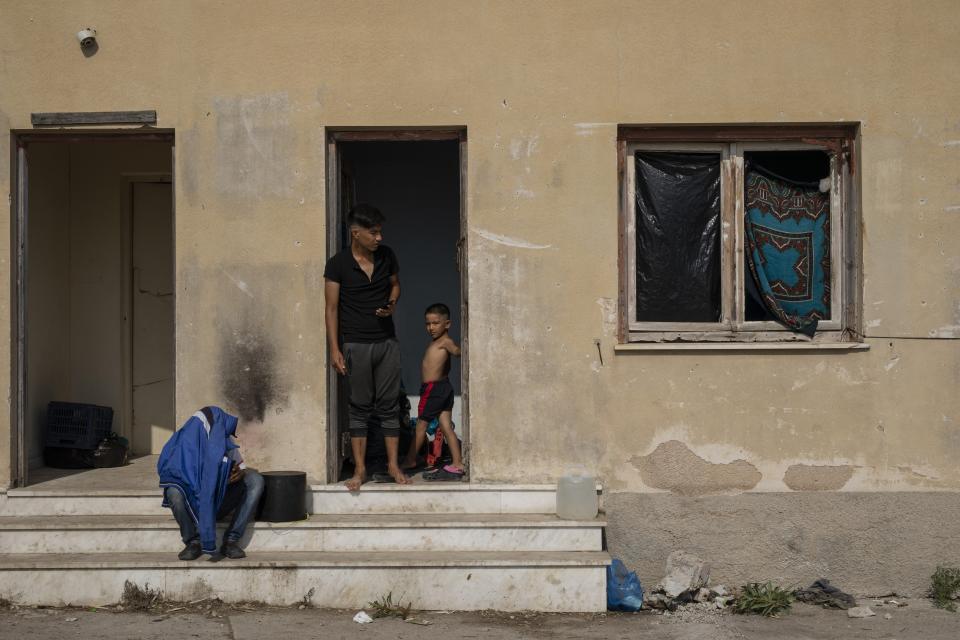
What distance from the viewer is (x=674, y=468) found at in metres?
7.44

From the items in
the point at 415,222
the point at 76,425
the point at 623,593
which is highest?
the point at 415,222

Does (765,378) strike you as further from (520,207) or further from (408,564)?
(408,564)

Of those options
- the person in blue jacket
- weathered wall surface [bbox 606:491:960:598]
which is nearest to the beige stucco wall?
weathered wall surface [bbox 606:491:960:598]

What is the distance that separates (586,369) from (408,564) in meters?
1.78

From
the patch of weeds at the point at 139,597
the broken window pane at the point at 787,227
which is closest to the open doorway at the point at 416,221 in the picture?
the broken window pane at the point at 787,227

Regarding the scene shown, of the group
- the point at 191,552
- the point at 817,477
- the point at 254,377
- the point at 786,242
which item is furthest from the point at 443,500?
the point at 786,242

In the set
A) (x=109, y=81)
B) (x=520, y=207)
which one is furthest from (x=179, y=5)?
(x=520, y=207)

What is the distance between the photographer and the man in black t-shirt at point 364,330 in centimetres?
743

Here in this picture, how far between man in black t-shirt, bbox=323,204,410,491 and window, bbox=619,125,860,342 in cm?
167

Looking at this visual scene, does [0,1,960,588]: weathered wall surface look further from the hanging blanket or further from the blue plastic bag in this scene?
the blue plastic bag

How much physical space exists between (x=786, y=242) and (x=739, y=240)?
0.35m

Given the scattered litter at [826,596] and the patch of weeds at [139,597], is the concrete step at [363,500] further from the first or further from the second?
the scattered litter at [826,596]

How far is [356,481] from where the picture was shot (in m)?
7.45

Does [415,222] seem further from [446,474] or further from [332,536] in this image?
[332,536]
